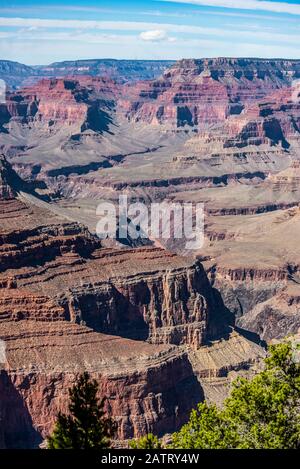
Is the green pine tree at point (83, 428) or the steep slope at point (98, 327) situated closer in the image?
the green pine tree at point (83, 428)

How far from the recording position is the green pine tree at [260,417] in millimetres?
35375

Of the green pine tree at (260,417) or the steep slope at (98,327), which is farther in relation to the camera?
the steep slope at (98,327)

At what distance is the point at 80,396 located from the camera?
35250mm

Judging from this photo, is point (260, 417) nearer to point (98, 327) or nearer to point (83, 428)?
point (83, 428)

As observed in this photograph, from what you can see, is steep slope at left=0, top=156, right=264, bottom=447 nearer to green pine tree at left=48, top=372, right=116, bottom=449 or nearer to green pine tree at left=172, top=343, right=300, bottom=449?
green pine tree at left=172, top=343, right=300, bottom=449

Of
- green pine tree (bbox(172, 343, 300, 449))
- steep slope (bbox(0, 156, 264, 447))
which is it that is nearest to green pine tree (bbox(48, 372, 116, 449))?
green pine tree (bbox(172, 343, 300, 449))

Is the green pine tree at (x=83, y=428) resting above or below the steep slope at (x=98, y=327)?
above

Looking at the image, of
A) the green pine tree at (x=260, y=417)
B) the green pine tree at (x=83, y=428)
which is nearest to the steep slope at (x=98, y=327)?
the green pine tree at (x=260, y=417)

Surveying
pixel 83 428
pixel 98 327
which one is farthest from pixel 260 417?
pixel 98 327

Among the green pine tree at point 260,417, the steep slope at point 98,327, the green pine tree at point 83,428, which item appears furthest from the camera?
the steep slope at point 98,327

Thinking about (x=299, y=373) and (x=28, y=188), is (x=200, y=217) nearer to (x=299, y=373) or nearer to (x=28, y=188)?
(x=28, y=188)

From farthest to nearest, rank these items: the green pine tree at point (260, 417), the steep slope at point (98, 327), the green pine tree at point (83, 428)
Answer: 1. the steep slope at point (98, 327)
2. the green pine tree at point (260, 417)
3. the green pine tree at point (83, 428)

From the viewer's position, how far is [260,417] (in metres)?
36.4

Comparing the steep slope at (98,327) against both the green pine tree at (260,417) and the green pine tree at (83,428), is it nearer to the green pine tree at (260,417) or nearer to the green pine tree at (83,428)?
the green pine tree at (260,417)
